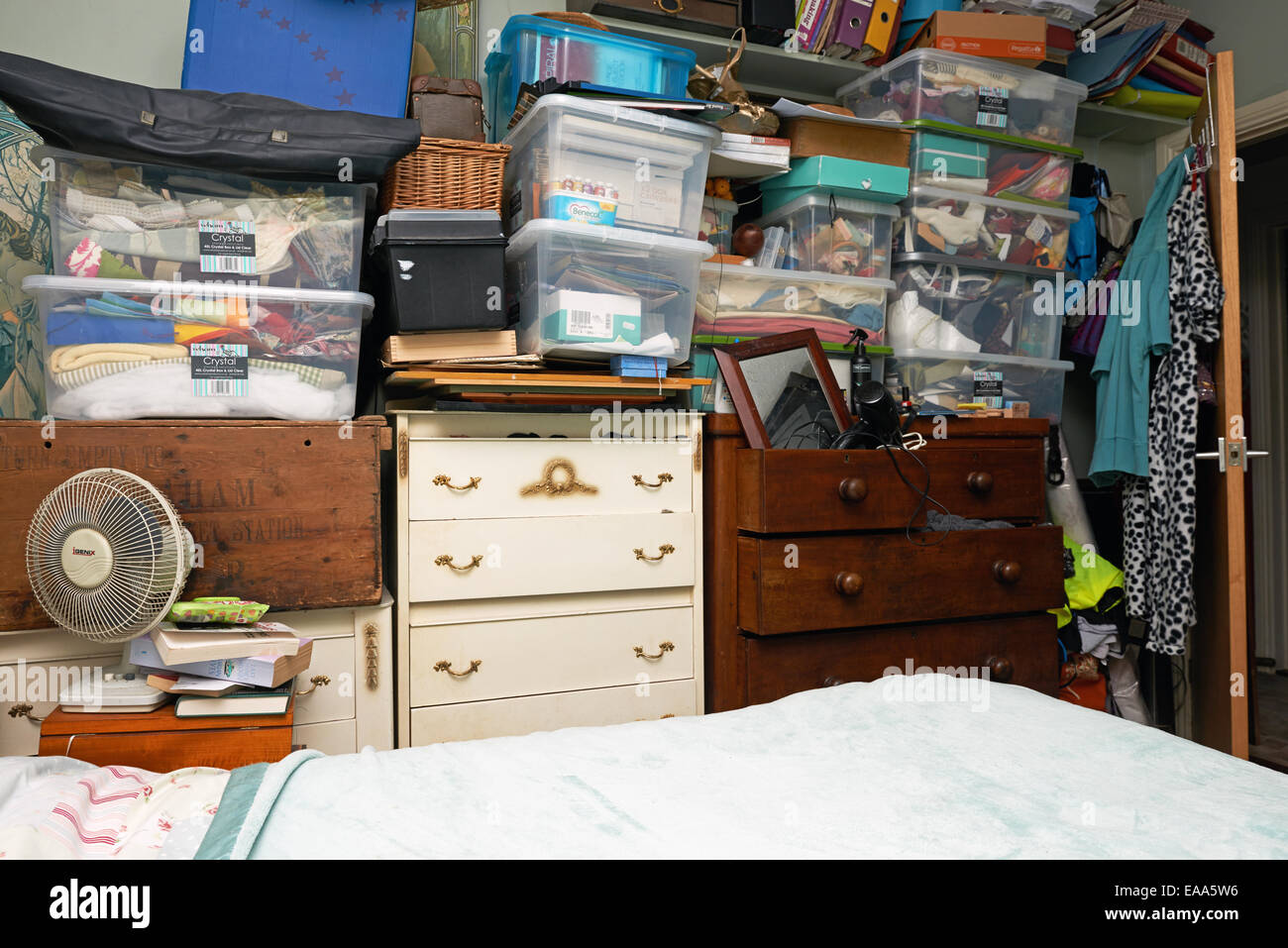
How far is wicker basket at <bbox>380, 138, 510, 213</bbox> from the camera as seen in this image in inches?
65.2

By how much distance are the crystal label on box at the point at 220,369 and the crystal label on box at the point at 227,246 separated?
5.5 inches

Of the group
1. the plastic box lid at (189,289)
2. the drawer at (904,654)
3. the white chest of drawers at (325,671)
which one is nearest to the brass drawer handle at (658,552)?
the drawer at (904,654)

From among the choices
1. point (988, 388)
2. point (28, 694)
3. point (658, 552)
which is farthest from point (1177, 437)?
point (28, 694)

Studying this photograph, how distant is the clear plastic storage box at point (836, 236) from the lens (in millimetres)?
2084

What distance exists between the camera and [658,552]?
1801mm

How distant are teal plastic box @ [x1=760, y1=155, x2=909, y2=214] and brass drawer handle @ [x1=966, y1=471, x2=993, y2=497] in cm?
74

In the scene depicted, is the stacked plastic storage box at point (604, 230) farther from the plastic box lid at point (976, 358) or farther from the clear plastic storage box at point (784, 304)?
the plastic box lid at point (976, 358)

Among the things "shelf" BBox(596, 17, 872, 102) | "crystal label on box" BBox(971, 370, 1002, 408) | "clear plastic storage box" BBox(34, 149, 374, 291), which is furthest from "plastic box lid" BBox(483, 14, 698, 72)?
"crystal label on box" BBox(971, 370, 1002, 408)

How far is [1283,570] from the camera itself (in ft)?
11.9

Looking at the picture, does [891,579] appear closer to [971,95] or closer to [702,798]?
[702,798]

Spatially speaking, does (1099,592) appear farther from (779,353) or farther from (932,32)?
(932,32)

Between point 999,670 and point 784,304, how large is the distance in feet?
3.23
